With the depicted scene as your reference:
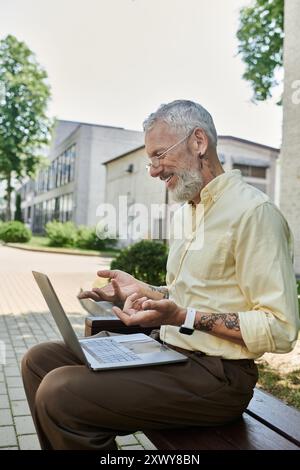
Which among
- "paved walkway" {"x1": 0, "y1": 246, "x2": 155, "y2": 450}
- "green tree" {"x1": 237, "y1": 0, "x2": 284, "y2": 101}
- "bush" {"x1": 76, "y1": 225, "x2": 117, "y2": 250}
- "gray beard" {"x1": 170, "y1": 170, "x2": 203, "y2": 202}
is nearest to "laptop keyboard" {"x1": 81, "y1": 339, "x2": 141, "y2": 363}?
"gray beard" {"x1": 170, "y1": 170, "x2": 203, "y2": 202}

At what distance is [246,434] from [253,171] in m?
26.9

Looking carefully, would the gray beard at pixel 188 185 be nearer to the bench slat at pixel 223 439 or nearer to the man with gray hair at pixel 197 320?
the man with gray hair at pixel 197 320

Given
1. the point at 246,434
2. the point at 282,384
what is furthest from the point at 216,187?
the point at 282,384

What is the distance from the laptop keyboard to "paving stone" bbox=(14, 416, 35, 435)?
1510 millimetres

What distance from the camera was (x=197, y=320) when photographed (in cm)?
177

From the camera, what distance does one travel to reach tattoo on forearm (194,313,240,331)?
176 centimetres

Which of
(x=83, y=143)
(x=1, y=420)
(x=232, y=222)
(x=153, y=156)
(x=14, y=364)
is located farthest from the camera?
(x=83, y=143)

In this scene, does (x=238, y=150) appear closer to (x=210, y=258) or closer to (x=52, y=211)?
(x=210, y=258)

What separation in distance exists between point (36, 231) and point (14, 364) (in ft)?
195

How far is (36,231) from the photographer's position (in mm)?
62906

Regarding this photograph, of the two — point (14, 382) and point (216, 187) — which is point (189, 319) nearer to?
point (216, 187)

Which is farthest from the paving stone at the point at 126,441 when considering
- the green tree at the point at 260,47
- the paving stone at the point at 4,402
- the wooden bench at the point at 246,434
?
the green tree at the point at 260,47

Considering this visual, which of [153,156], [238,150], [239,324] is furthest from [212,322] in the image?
[238,150]

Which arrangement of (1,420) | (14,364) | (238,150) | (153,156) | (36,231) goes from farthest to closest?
(36,231) < (238,150) < (14,364) < (1,420) < (153,156)
